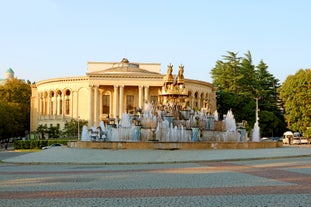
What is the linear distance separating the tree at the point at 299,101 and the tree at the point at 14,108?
4431 centimetres

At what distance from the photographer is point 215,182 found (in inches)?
496

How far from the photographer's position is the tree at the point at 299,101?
64.4 metres

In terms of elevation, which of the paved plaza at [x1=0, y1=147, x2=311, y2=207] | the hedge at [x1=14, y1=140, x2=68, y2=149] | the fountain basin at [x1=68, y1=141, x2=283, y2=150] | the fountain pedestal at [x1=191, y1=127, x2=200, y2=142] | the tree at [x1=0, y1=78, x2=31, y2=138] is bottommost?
the hedge at [x1=14, y1=140, x2=68, y2=149]

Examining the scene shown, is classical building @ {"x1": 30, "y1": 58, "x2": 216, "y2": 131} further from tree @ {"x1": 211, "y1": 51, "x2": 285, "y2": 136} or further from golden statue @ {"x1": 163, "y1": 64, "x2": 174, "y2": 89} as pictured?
golden statue @ {"x1": 163, "y1": 64, "x2": 174, "y2": 89}

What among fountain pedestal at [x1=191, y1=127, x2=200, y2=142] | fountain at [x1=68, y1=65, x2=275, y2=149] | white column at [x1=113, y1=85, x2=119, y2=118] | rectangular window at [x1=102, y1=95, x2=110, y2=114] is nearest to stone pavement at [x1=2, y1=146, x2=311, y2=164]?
fountain at [x1=68, y1=65, x2=275, y2=149]

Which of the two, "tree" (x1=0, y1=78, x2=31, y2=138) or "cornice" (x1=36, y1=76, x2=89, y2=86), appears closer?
"tree" (x1=0, y1=78, x2=31, y2=138)

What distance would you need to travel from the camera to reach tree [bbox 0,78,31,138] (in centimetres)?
7594

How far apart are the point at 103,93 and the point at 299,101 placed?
151 feet

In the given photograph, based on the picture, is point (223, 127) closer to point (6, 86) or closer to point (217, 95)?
point (217, 95)

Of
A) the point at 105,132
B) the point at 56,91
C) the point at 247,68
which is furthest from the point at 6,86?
the point at 105,132

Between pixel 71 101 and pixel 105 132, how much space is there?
68.4m

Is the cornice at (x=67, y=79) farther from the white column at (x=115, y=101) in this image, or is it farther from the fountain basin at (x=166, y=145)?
the fountain basin at (x=166, y=145)

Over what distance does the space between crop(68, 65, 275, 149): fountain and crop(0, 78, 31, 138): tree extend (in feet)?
146

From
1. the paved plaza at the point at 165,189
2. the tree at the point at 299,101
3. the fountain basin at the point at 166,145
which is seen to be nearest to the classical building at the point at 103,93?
the tree at the point at 299,101
